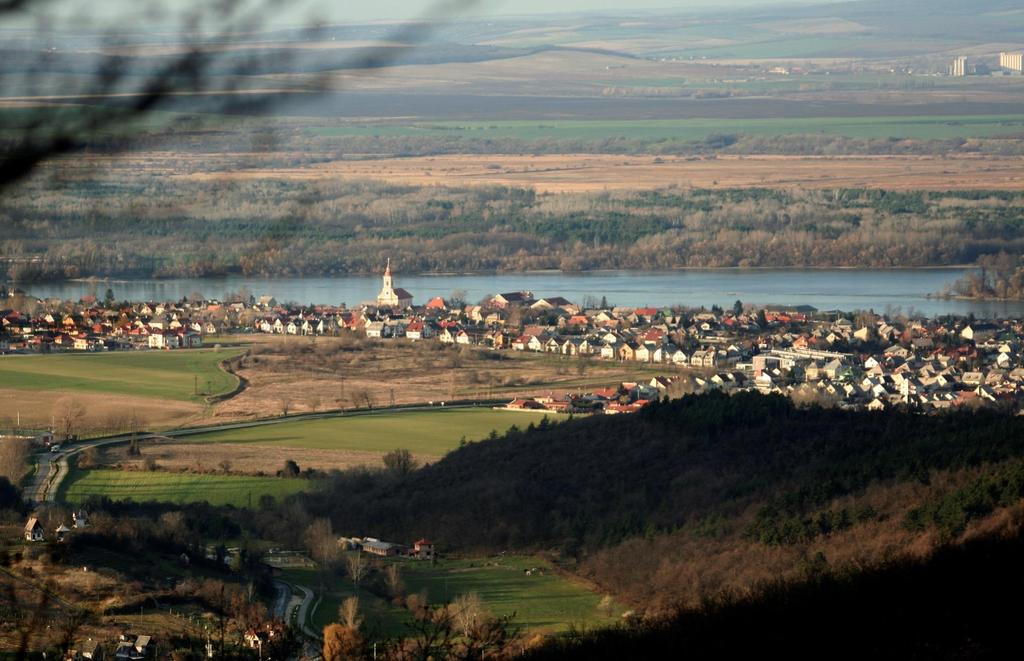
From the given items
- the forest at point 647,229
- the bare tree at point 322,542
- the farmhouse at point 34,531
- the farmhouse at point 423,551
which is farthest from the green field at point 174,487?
the forest at point 647,229

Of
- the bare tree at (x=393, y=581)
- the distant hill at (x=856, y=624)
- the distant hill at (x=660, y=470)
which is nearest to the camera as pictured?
the distant hill at (x=856, y=624)

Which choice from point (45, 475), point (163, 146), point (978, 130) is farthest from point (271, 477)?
point (978, 130)

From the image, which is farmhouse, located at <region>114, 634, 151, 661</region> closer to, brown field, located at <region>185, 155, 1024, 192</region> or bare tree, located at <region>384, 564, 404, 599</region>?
bare tree, located at <region>384, 564, 404, 599</region>

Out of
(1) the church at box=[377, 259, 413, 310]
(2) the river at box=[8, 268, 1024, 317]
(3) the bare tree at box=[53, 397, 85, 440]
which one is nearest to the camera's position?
(3) the bare tree at box=[53, 397, 85, 440]

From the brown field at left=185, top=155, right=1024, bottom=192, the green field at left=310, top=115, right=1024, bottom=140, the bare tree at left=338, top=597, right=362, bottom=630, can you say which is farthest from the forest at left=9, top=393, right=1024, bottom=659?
the green field at left=310, top=115, right=1024, bottom=140

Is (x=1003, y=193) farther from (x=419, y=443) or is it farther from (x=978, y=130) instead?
(x=419, y=443)

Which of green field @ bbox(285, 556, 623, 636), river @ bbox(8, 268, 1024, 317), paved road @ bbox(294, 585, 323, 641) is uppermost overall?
paved road @ bbox(294, 585, 323, 641)

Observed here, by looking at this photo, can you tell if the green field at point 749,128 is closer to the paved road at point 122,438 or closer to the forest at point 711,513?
the paved road at point 122,438
